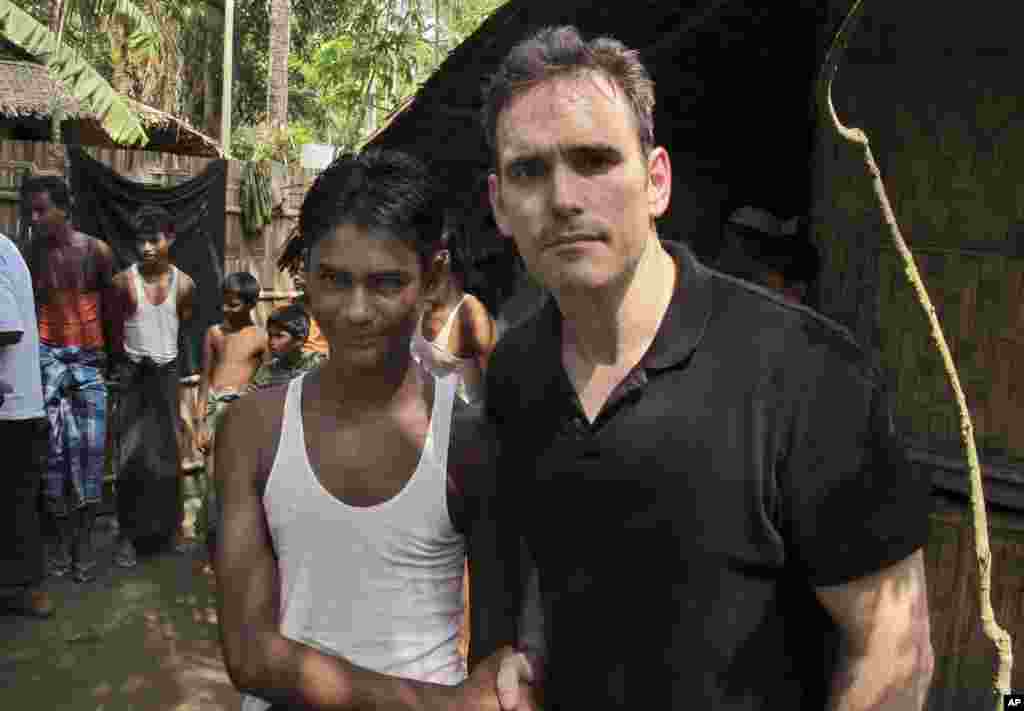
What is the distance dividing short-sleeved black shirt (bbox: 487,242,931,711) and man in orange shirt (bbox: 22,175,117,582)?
17.1 ft

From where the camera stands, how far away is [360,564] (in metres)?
1.70

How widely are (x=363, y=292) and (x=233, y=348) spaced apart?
4.81m

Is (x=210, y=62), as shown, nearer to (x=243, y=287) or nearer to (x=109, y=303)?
(x=109, y=303)

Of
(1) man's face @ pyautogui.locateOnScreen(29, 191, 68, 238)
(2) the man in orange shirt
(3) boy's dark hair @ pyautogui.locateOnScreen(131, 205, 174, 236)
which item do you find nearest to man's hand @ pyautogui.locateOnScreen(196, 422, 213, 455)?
(2) the man in orange shirt

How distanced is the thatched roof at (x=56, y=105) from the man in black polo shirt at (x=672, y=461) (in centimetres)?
1134

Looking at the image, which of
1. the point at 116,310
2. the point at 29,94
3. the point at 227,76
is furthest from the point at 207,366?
the point at 227,76

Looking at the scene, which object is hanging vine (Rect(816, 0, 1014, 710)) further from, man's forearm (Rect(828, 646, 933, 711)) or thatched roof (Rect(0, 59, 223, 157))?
thatched roof (Rect(0, 59, 223, 157))

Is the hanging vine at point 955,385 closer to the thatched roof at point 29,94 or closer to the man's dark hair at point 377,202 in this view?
the man's dark hair at point 377,202

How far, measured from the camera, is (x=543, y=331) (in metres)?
1.71

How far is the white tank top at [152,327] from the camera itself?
6688 millimetres

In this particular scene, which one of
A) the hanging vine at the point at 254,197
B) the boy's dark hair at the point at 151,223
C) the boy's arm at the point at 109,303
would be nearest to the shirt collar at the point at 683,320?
the boy's arm at the point at 109,303

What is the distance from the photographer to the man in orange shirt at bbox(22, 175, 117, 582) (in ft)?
19.9

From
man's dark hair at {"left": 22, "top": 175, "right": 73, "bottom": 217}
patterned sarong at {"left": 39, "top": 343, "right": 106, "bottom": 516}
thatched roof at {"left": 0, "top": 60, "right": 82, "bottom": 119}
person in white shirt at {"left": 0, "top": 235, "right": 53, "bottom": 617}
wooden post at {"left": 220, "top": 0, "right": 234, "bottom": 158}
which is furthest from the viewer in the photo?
wooden post at {"left": 220, "top": 0, "right": 234, "bottom": 158}

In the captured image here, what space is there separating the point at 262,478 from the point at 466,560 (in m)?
0.38
